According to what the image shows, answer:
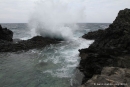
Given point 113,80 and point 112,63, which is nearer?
point 113,80

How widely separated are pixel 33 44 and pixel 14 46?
11.3 ft

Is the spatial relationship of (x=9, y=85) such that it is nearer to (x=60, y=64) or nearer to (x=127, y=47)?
(x=60, y=64)

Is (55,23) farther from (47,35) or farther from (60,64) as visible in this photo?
(60,64)

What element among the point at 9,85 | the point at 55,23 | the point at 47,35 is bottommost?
the point at 9,85

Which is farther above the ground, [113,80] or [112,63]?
[113,80]

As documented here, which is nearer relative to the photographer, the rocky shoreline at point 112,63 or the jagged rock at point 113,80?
the jagged rock at point 113,80

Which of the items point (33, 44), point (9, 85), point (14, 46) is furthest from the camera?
point (33, 44)

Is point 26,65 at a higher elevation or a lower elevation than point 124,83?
lower

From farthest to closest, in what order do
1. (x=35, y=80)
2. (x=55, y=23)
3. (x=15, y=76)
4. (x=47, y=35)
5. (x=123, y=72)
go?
(x=55, y=23), (x=47, y=35), (x=15, y=76), (x=35, y=80), (x=123, y=72)

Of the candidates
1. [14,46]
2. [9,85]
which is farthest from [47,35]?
[9,85]

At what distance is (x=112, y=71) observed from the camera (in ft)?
23.9

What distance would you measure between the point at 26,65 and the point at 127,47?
34.6 feet

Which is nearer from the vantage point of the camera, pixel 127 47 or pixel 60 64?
pixel 127 47

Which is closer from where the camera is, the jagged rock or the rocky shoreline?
the jagged rock
